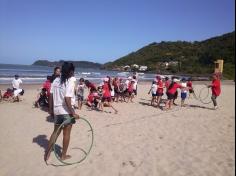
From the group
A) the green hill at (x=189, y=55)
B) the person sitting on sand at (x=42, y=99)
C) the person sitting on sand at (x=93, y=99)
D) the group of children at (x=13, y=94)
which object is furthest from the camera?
the green hill at (x=189, y=55)

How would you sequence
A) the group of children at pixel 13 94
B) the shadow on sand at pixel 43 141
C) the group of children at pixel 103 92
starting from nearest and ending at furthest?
1. the shadow on sand at pixel 43 141
2. the group of children at pixel 103 92
3. the group of children at pixel 13 94

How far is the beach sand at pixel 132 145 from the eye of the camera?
5.60m

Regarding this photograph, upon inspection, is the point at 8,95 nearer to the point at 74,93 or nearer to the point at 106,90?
the point at 106,90

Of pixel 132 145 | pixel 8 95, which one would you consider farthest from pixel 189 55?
pixel 132 145

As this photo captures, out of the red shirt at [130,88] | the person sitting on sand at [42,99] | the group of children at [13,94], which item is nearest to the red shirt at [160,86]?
the red shirt at [130,88]

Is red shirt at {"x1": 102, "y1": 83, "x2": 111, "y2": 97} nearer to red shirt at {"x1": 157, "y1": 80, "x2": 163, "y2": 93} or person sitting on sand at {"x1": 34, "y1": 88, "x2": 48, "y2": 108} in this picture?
person sitting on sand at {"x1": 34, "y1": 88, "x2": 48, "y2": 108}

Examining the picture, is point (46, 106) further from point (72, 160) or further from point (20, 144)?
point (72, 160)

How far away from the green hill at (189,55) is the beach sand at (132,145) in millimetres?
65149

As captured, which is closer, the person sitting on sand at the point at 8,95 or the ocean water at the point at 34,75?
the person sitting on sand at the point at 8,95

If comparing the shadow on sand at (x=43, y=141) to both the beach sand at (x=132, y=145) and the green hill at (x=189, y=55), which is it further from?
the green hill at (x=189, y=55)

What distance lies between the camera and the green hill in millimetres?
85938

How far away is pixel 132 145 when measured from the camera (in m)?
7.12

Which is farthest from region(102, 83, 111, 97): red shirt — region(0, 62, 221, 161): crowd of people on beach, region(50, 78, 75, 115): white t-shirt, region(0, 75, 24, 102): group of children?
region(50, 78, 75, 115): white t-shirt

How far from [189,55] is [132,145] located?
111m
